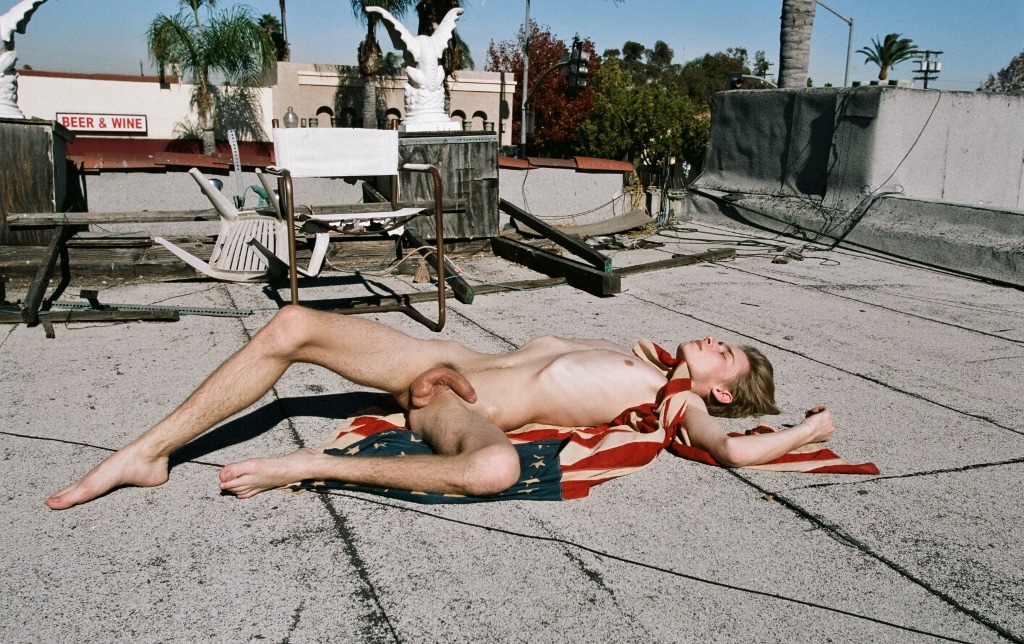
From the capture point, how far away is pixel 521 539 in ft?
7.82

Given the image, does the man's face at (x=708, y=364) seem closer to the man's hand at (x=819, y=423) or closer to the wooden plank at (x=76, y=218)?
the man's hand at (x=819, y=423)

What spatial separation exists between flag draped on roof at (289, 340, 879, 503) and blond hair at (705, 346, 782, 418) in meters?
0.10

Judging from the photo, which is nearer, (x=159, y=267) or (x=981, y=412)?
(x=981, y=412)

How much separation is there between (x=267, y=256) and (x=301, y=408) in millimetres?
2029

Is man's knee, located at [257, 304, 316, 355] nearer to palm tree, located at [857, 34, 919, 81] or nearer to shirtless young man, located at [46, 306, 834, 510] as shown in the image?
shirtless young man, located at [46, 306, 834, 510]

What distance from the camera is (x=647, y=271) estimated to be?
6.91 metres

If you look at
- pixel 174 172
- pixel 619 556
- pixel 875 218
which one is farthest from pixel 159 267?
pixel 875 218

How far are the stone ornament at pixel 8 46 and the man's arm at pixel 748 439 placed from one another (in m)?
6.28

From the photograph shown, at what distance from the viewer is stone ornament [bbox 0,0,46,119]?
261 inches

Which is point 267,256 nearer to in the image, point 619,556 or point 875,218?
point 619,556

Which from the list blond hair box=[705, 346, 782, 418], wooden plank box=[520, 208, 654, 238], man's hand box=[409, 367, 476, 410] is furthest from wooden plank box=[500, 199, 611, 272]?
man's hand box=[409, 367, 476, 410]

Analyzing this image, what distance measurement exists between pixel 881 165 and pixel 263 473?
24.5ft

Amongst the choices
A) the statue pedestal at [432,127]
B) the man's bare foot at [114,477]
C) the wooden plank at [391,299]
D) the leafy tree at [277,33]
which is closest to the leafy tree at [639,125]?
the leafy tree at [277,33]

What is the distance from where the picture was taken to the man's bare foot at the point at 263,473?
242cm
